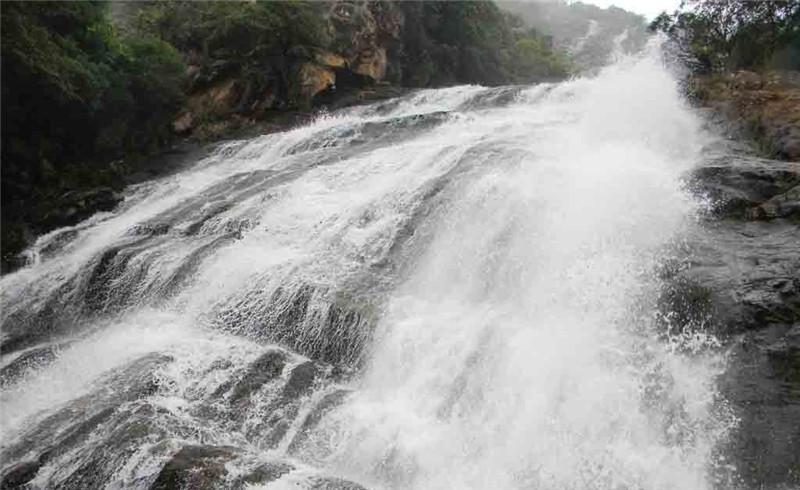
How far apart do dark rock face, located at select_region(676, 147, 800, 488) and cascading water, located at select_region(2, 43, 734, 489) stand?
0.83 ft

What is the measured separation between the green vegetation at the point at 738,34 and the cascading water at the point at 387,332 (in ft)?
12.1

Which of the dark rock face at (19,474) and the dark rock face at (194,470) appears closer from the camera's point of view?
the dark rock face at (194,470)

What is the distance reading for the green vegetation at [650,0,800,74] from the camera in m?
13.9

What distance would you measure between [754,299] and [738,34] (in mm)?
10826

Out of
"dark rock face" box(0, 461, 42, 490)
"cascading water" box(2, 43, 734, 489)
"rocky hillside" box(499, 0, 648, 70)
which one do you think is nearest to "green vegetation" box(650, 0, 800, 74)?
"cascading water" box(2, 43, 734, 489)

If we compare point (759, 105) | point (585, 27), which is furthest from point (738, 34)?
point (585, 27)

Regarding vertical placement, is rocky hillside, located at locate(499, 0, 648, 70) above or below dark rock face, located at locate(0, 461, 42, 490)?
above

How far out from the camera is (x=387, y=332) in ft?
25.6

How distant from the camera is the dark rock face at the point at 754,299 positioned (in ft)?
19.3

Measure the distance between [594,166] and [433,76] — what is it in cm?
1619

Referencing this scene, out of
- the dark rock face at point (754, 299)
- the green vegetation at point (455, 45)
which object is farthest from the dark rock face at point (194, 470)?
the green vegetation at point (455, 45)

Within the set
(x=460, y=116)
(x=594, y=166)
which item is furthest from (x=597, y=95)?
(x=594, y=166)

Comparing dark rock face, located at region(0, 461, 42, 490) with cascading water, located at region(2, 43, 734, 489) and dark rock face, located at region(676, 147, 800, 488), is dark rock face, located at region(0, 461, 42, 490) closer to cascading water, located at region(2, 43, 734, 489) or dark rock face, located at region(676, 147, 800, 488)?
cascading water, located at region(2, 43, 734, 489)

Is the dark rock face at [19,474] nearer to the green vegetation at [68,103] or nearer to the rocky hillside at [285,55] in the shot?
the green vegetation at [68,103]
